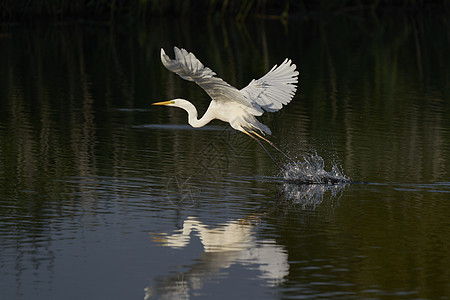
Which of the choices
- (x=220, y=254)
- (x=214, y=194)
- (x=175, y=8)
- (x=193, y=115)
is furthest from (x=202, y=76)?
(x=175, y=8)

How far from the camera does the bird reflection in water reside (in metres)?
6.53

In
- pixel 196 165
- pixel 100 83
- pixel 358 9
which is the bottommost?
pixel 196 165

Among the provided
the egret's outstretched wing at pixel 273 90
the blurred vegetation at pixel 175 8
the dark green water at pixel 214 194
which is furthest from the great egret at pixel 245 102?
the blurred vegetation at pixel 175 8

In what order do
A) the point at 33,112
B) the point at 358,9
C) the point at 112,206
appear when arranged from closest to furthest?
the point at 112,206, the point at 33,112, the point at 358,9

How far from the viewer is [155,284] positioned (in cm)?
653

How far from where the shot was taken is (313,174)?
33.7 ft

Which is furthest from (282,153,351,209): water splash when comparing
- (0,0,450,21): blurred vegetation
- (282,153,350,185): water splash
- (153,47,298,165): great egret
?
(0,0,450,21): blurred vegetation

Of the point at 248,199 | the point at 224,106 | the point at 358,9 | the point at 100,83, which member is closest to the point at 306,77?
the point at 100,83

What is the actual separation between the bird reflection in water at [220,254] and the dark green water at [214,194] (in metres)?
0.02

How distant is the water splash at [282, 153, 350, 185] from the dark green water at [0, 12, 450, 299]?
15 centimetres

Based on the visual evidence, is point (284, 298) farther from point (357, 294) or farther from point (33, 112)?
point (33, 112)

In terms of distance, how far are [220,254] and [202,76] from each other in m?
2.15

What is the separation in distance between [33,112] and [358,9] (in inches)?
1176

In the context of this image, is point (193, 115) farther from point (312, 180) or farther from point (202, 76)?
point (202, 76)
